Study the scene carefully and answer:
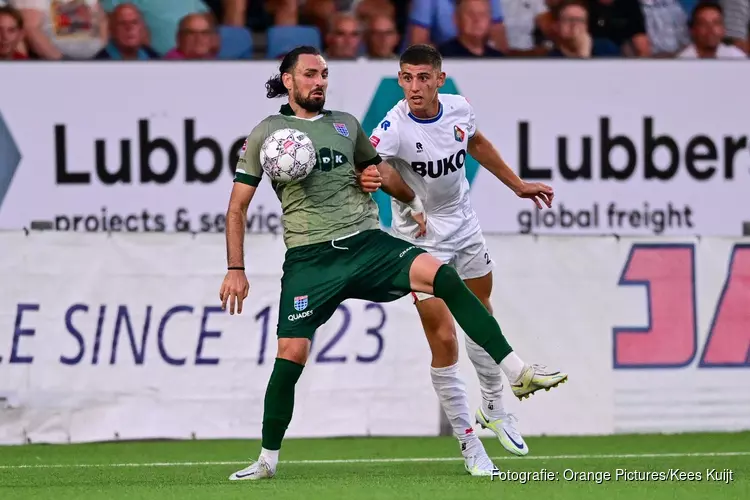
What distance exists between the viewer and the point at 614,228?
1391 centimetres

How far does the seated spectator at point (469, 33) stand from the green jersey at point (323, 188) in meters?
6.07

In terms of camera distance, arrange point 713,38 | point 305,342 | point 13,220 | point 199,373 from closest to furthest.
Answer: point 305,342, point 199,373, point 13,220, point 713,38

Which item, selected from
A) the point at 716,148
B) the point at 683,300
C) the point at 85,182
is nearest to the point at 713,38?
the point at 716,148

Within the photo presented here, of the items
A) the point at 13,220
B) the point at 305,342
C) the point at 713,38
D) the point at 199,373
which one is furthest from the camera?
the point at 713,38

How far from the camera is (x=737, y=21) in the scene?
1477 centimetres

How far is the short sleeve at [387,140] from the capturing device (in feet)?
28.5

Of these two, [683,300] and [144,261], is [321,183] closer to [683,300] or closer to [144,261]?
[144,261]


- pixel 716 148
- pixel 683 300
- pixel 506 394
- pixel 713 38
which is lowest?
pixel 506 394

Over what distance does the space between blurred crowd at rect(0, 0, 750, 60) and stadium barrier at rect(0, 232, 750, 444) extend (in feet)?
9.59

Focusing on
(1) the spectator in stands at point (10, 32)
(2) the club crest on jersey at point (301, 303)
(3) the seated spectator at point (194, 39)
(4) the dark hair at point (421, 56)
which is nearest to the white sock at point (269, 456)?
(2) the club crest on jersey at point (301, 303)

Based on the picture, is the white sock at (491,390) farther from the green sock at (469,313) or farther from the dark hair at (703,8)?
the dark hair at (703,8)

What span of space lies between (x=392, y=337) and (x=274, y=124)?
3933mm

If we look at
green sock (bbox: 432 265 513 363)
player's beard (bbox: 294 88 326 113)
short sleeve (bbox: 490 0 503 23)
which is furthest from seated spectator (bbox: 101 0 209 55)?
green sock (bbox: 432 265 513 363)

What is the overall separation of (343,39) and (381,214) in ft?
5.67
